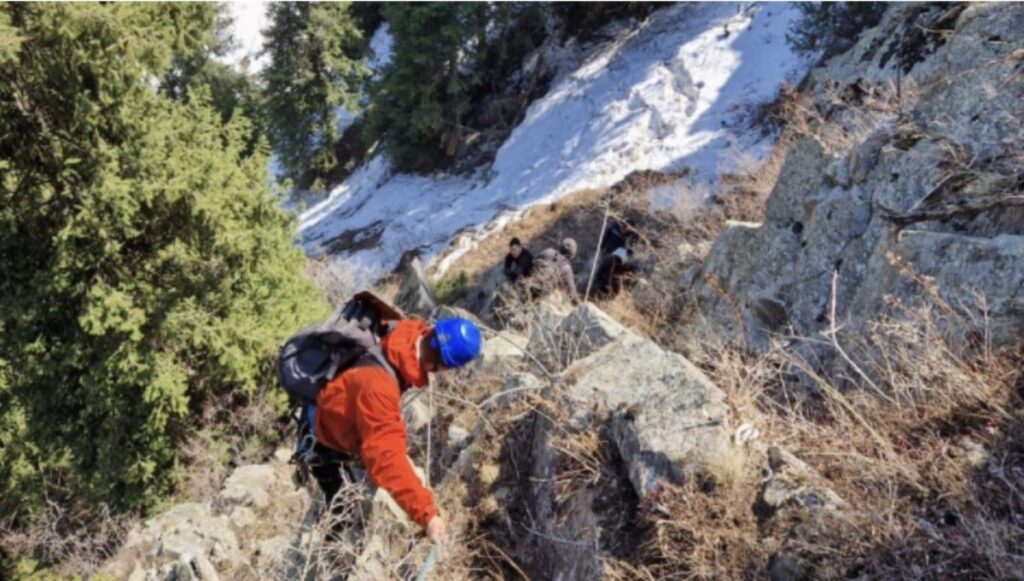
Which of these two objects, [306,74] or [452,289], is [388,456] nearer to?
[452,289]

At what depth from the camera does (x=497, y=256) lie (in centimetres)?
1730

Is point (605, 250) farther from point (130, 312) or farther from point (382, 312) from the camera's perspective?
point (382, 312)

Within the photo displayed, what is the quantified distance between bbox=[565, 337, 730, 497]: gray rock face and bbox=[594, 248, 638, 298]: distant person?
5516mm

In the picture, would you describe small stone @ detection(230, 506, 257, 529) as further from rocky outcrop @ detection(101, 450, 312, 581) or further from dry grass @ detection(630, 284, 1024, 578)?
dry grass @ detection(630, 284, 1024, 578)

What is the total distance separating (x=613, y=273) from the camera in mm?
10109

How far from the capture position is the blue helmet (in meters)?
3.71

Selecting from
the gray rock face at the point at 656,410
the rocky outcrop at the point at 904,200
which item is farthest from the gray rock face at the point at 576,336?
the rocky outcrop at the point at 904,200

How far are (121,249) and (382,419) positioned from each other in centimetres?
581

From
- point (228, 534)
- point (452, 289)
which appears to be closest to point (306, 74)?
point (452, 289)

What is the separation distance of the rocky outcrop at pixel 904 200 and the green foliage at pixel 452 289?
847 centimetres

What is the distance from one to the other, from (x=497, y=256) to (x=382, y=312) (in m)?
A: 13.3

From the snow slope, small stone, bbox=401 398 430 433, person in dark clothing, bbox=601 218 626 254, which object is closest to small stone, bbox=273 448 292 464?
small stone, bbox=401 398 430 433

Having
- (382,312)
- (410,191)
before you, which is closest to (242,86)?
(410,191)

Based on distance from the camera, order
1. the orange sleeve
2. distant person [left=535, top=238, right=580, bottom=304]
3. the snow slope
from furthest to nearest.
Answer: the snow slope, distant person [left=535, top=238, right=580, bottom=304], the orange sleeve
